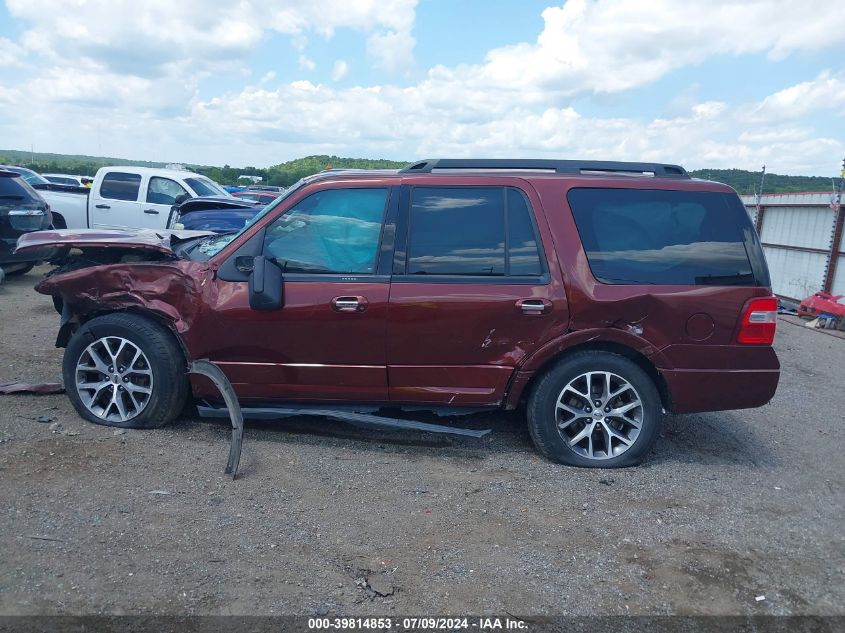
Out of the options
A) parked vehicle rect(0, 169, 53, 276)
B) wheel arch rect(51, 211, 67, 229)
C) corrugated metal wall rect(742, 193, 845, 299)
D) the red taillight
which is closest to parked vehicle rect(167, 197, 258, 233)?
parked vehicle rect(0, 169, 53, 276)

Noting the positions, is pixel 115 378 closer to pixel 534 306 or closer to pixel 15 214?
pixel 534 306

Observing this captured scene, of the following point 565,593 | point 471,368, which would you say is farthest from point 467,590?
point 471,368

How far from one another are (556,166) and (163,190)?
407 inches

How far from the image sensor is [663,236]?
4.63 meters

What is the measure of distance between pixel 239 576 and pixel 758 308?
348 cm

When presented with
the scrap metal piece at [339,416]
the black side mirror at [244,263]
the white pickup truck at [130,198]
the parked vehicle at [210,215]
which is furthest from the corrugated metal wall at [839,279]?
the white pickup truck at [130,198]

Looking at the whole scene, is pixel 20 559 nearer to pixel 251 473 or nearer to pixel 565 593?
pixel 251 473

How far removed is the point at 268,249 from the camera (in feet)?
15.4

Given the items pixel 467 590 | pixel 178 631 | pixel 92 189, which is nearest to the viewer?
pixel 178 631

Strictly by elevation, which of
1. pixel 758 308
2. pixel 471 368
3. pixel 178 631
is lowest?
pixel 178 631

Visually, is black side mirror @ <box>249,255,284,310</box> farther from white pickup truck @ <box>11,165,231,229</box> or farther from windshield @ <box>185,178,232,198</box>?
windshield @ <box>185,178,232,198</box>

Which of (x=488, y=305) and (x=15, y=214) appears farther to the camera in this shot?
(x=15, y=214)

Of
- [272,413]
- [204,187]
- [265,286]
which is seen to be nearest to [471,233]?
[265,286]

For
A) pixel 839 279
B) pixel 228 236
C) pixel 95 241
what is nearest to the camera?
pixel 95 241
